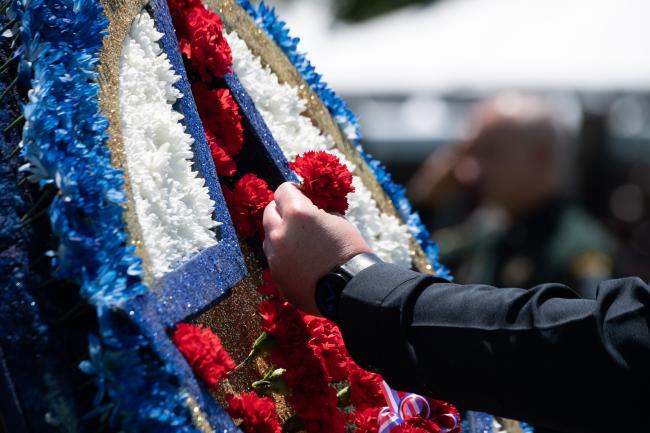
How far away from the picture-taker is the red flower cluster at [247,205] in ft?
5.60

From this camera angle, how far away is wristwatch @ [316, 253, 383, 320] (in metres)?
1.56

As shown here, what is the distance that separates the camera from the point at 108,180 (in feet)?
4.28

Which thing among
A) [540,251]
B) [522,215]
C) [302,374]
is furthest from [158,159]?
[522,215]

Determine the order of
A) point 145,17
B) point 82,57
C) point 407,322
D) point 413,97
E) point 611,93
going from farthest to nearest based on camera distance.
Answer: point 413,97, point 611,93, point 145,17, point 407,322, point 82,57

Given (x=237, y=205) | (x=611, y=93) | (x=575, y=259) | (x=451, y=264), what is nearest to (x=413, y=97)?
(x=611, y=93)

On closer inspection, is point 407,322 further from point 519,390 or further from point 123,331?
point 123,331

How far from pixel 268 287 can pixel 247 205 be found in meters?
0.16

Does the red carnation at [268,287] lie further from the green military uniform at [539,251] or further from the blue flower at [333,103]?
the green military uniform at [539,251]

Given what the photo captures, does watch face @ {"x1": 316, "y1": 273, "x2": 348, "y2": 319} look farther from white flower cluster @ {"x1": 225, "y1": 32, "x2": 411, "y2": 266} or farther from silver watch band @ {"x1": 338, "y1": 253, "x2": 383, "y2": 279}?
white flower cluster @ {"x1": 225, "y1": 32, "x2": 411, "y2": 266}

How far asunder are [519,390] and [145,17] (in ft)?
2.87

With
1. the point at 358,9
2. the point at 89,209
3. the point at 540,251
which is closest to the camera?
the point at 89,209

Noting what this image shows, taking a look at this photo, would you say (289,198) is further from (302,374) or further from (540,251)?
(540,251)

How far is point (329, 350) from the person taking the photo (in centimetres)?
168

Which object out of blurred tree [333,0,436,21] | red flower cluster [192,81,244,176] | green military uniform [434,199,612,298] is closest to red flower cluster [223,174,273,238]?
red flower cluster [192,81,244,176]
